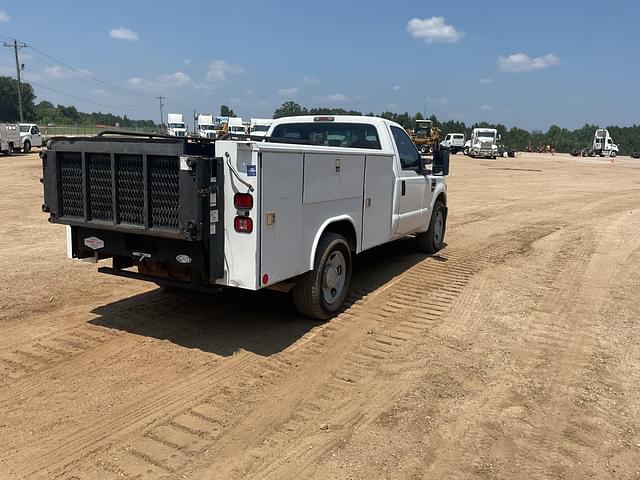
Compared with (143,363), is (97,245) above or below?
above

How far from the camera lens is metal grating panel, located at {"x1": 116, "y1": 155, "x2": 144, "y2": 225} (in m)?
4.68

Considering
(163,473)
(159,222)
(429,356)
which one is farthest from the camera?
(429,356)

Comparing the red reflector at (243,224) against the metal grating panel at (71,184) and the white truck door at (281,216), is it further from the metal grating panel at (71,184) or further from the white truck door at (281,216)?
the metal grating panel at (71,184)

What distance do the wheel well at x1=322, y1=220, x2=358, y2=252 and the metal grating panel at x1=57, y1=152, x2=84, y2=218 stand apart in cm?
242

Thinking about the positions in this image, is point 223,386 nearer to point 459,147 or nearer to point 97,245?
point 97,245

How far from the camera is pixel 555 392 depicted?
441 centimetres

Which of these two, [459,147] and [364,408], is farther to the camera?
[459,147]

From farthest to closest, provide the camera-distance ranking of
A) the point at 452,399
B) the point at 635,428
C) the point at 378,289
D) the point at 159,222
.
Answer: the point at 378,289, the point at 159,222, the point at 452,399, the point at 635,428

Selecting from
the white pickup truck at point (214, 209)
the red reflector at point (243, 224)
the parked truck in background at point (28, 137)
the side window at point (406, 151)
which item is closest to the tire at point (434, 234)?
the side window at point (406, 151)

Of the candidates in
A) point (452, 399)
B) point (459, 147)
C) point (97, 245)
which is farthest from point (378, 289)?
point (459, 147)

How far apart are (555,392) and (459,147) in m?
60.4

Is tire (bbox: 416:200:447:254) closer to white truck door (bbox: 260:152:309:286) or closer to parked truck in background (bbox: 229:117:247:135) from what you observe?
white truck door (bbox: 260:152:309:286)

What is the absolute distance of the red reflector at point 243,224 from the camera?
4520mm

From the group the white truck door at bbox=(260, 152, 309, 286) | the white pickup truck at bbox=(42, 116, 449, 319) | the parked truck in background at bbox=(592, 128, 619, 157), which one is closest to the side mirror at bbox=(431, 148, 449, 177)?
the white pickup truck at bbox=(42, 116, 449, 319)
